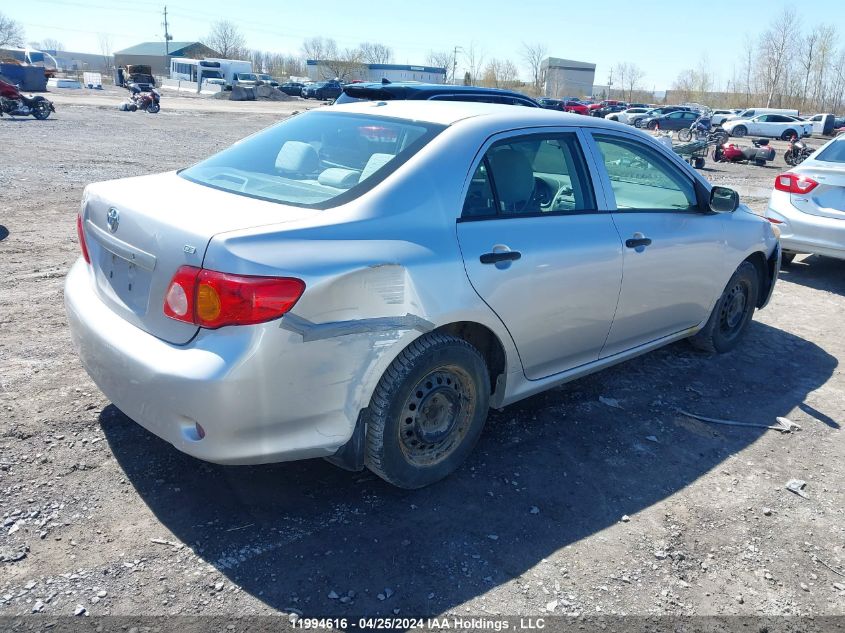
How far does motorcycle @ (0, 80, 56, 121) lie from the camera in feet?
78.5

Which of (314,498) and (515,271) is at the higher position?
(515,271)

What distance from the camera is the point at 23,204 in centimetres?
910

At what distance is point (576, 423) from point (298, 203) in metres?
2.17

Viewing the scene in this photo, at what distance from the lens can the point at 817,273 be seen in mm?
8328

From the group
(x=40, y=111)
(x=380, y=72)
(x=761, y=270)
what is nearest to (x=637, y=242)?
(x=761, y=270)

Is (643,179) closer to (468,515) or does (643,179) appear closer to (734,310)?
(734,310)

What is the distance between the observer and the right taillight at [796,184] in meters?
7.41

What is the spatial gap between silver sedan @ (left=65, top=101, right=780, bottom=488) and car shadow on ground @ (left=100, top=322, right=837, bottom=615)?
0.27m

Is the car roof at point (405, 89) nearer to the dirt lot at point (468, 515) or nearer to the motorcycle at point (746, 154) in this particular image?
the dirt lot at point (468, 515)

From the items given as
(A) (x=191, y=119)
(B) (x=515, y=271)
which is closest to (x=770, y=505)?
(B) (x=515, y=271)

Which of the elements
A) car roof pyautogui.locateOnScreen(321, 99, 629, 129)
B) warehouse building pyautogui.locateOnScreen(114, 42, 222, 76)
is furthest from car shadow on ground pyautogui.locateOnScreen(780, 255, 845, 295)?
warehouse building pyautogui.locateOnScreen(114, 42, 222, 76)

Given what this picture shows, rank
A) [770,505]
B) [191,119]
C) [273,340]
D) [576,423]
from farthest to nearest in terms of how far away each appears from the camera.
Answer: [191,119] → [576,423] → [770,505] → [273,340]

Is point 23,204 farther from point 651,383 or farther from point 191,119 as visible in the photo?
point 191,119

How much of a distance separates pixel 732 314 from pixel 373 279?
12.1ft
